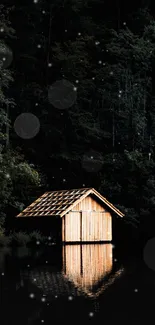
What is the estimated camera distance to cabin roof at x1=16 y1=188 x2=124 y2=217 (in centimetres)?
3408

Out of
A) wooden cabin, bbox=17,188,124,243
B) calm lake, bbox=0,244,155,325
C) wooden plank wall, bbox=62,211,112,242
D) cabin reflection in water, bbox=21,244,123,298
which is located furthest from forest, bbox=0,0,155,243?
calm lake, bbox=0,244,155,325

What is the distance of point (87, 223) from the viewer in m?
35.8

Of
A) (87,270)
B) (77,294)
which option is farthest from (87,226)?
(77,294)

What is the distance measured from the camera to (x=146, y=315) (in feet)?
34.7

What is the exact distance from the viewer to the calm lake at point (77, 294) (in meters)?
10.5

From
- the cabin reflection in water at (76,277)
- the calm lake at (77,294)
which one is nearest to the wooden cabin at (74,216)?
the cabin reflection in water at (76,277)

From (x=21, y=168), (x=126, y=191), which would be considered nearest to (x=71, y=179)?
(x=126, y=191)

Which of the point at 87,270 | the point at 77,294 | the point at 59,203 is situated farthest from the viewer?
the point at 59,203

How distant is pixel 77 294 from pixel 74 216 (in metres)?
22.3

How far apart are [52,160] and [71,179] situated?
1950 mm

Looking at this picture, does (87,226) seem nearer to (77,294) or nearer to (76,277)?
(76,277)

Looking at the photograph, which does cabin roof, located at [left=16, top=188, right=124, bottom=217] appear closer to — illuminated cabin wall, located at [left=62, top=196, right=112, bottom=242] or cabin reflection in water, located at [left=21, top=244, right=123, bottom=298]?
illuminated cabin wall, located at [left=62, top=196, right=112, bottom=242]

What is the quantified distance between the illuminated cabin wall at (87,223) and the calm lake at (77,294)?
14.8 metres

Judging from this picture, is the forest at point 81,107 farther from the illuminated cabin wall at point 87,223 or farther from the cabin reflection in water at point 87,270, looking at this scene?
the cabin reflection in water at point 87,270
